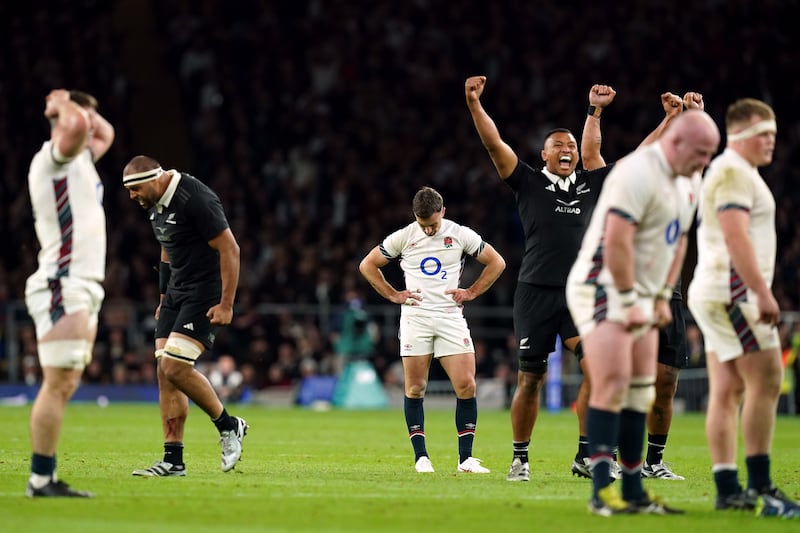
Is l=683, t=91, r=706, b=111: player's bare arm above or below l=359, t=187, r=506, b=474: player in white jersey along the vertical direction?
above

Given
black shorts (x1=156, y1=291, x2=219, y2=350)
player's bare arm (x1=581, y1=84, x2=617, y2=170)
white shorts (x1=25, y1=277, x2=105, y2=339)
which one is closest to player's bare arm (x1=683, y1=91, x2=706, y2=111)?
player's bare arm (x1=581, y1=84, x2=617, y2=170)

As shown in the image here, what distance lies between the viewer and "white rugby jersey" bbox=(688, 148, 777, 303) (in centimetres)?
868

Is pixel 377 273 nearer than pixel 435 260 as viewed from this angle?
No

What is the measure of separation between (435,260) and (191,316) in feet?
9.51

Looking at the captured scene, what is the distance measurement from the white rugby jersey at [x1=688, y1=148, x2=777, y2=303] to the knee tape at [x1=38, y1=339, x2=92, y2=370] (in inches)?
161

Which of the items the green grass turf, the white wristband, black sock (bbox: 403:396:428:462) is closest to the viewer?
the green grass turf

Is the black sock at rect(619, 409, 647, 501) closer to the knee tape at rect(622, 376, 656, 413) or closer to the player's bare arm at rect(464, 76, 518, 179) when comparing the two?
the knee tape at rect(622, 376, 656, 413)

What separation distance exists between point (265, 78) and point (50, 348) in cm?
2438

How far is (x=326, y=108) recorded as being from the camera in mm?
32156

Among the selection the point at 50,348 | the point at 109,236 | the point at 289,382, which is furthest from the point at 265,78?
the point at 50,348

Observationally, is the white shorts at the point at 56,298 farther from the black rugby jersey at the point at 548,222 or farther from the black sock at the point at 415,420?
the black sock at the point at 415,420

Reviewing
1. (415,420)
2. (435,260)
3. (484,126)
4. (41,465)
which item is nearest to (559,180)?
(484,126)

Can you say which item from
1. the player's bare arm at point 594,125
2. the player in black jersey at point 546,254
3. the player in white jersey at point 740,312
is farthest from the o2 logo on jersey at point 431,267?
the player in white jersey at point 740,312

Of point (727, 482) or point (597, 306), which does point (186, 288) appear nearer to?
point (597, 306)
